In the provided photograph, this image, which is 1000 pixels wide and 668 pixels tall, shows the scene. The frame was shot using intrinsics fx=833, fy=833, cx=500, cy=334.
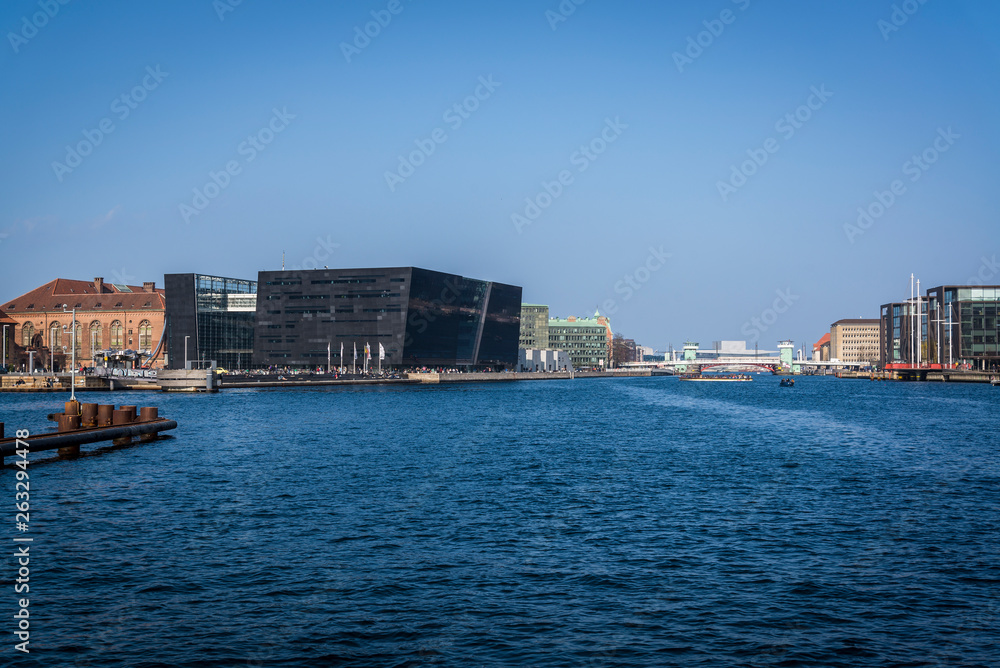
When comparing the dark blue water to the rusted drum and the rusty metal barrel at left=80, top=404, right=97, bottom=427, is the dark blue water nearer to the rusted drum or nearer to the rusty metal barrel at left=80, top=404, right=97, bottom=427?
the rusted drum

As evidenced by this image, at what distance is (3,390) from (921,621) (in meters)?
149

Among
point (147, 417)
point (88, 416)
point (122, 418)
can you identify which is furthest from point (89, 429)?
point (147, 417)

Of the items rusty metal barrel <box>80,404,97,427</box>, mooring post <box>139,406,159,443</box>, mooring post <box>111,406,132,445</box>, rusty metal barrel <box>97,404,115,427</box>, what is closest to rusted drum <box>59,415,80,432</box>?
rusty metal barrel <box>80,404,97,427</box>

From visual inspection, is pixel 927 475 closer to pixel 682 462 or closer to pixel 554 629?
pixel 682 462

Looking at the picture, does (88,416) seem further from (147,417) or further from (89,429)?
(147,417)

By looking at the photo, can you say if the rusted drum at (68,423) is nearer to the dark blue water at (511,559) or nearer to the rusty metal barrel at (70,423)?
the rusty metal barrel at (70,423)

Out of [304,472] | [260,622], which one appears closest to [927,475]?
[304,472]

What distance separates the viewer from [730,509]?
94.8ft

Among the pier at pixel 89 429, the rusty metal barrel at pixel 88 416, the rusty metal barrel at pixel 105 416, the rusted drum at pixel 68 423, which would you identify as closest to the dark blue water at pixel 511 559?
the pier at pixel 89 429

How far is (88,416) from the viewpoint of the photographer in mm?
50188

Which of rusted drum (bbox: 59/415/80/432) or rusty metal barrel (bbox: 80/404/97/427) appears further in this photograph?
rusty metal barrel (bbox: 80/404/97/427)

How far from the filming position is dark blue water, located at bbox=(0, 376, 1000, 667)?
15336 mm

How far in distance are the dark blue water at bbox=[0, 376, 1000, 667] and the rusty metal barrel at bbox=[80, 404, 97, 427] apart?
23.7ft

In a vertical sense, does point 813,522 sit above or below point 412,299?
below
